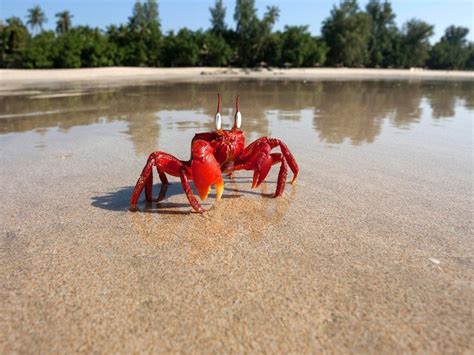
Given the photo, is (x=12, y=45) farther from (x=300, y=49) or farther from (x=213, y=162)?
(x=213, y=162)

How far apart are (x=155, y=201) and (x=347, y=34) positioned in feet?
238

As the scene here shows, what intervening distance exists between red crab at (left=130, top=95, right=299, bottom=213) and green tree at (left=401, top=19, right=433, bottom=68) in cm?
8530

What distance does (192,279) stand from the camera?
206cm

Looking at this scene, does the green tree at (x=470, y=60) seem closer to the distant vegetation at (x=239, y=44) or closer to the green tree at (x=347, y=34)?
the distant vegetation at (x=239, y=44)

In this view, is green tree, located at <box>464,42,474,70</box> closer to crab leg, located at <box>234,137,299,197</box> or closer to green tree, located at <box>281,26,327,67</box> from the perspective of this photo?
green tree, located at <box>281,26,327,67</box>

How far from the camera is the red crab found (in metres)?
2.72

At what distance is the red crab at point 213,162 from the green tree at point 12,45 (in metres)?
45.3

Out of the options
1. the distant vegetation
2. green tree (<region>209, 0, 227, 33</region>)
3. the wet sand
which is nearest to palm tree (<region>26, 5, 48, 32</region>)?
the distant vegetation

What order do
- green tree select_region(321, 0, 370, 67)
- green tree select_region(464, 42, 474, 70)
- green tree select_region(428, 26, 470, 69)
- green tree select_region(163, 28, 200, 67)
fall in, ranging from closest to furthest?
green tree select_region(163, 28, 200, 67) < green tree select_region(321, 0, 370, 67) < green tree select_region(428, 26, 470, 69) < green tree select_region(464, 42, 474, 70)

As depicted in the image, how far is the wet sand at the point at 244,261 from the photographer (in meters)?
1.63

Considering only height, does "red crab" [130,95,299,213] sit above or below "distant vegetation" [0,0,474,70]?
below

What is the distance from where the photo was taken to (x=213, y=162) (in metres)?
2.75

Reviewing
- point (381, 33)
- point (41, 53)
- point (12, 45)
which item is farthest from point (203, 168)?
point (381, 33)

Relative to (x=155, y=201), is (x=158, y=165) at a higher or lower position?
higher
